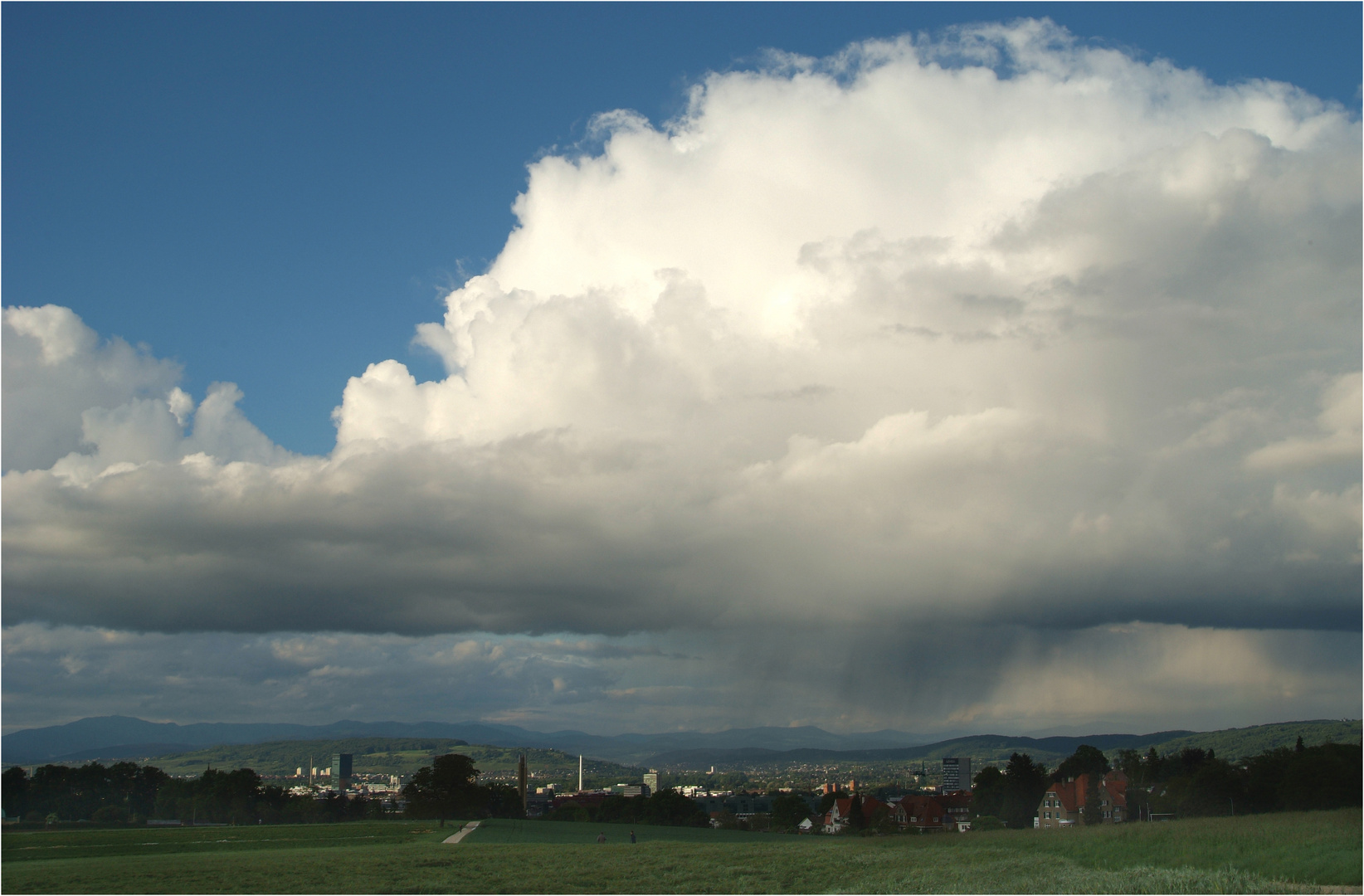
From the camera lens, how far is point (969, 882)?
38.0 metres

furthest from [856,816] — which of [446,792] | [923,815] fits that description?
[446,792]

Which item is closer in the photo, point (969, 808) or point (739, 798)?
point (969, 808)

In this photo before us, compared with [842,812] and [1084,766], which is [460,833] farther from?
[1084,766]

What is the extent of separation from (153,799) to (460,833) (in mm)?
38237

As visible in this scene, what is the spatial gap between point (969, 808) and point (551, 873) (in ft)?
253

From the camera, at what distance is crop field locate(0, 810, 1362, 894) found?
37688 mm

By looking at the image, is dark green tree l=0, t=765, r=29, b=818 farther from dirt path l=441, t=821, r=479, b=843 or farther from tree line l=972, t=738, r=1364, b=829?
tree line l=972, t=738, r=1364, b=829

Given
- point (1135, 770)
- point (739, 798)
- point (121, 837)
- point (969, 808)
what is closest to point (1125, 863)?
point (121, 837)

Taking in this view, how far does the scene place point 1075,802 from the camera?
8888 centimetres

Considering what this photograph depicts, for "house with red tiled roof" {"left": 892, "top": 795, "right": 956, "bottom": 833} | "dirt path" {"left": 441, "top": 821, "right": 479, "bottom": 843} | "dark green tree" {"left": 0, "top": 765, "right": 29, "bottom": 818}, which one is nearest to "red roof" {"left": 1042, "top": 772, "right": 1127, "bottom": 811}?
"house with red tiled roof" {"left": 892, "top": 795, "right": 956, "bottom": 833}

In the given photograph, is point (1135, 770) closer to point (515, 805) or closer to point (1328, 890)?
point (515, 805)

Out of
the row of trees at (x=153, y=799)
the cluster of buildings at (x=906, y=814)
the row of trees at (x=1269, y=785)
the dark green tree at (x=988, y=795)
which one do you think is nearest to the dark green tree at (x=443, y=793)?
the row of trees at (x=153, y=799)

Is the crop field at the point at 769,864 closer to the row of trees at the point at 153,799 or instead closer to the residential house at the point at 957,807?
the row of trees at the point at 153,799

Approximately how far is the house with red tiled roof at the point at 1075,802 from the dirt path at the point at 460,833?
49902 mm
